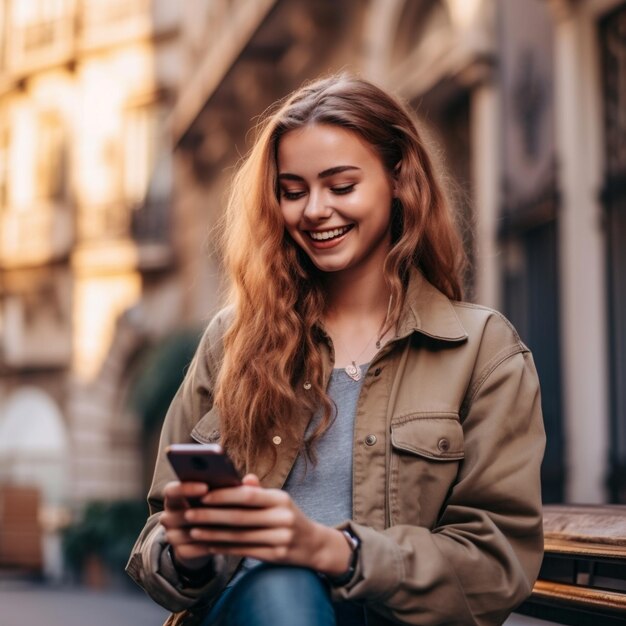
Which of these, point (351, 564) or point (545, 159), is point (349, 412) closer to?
point (351, 564)

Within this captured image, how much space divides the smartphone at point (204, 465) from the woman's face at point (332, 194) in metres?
0.73

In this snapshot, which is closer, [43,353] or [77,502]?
[77,502]

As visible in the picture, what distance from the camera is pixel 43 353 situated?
21547 mm

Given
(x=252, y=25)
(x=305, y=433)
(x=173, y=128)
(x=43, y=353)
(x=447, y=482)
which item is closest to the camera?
(x=447, y=482)

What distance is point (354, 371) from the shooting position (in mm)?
2592

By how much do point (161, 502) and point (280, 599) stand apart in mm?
534

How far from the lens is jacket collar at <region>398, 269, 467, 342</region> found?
2496 mm

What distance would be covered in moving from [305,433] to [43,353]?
19559 mm

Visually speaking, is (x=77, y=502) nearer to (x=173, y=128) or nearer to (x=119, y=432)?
(x=119, y=432)

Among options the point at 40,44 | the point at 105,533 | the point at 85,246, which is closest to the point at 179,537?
the point at 105,533

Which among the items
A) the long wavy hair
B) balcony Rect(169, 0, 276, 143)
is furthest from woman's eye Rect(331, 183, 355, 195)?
balcony Rect(169, 0, 276, 143)

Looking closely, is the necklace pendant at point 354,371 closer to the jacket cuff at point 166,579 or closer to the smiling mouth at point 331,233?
the smiling mouth at point 331,233

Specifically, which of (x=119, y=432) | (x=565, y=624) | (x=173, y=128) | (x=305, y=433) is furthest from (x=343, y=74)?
(x=119, y=432)

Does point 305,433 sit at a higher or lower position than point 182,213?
lower
